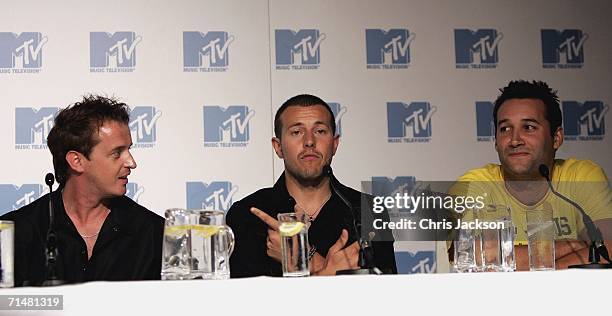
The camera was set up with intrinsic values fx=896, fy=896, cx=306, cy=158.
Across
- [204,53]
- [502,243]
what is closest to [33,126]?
[204,53]

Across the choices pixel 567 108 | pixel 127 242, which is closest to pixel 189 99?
pixel 127 242

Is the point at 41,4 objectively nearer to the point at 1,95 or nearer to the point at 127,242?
the point at 1,95

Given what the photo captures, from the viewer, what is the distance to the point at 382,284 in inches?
61.7

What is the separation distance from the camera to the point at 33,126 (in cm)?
394

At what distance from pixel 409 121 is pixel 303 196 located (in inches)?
29.4

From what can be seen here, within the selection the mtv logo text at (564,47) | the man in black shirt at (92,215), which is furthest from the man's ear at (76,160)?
the mtv logo text at (564,47)

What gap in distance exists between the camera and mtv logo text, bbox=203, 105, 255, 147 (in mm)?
4008

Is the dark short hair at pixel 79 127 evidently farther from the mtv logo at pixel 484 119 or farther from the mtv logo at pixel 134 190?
the mtv logo at pixel 484 119

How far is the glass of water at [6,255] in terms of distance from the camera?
182 centimetres

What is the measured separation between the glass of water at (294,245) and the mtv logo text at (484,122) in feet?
6.81

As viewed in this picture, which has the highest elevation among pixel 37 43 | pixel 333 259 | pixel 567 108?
pixel 37 43

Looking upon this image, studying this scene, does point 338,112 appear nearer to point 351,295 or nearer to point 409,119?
point 409,119

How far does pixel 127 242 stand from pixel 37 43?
1.29 metres

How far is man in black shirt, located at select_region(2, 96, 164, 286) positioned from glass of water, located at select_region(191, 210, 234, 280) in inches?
40.3
